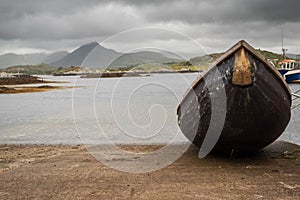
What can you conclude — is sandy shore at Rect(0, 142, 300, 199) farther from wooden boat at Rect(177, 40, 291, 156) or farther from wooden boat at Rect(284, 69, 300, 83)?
wooden boat at Rect(284, 69, 300, 83)

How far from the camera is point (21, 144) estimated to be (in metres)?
10.7

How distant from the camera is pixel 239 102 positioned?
6141 mm

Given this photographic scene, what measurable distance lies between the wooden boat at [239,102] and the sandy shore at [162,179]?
58 centimetres

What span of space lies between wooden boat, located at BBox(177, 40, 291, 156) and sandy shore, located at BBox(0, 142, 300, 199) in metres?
0.58

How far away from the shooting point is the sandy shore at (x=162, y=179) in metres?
5.35

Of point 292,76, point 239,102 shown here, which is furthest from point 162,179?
point 292,76

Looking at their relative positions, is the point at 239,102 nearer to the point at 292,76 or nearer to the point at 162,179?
the point at 162,179

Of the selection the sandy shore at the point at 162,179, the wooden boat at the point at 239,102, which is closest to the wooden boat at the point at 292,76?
the sandy shore at the point at 162,179

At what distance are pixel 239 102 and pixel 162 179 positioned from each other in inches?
75.5

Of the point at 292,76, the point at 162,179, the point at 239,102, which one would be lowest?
the point at 162,179

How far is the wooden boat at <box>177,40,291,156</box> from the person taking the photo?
6.07 metres

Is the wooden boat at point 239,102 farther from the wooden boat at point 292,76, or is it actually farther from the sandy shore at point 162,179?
the wooden boat at point 292,76

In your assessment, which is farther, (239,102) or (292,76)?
(292,76)

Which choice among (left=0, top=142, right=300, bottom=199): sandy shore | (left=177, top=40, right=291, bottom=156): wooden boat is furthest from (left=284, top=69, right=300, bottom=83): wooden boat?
(left=177, top=40, right=291, bottom=156): wooden boat
